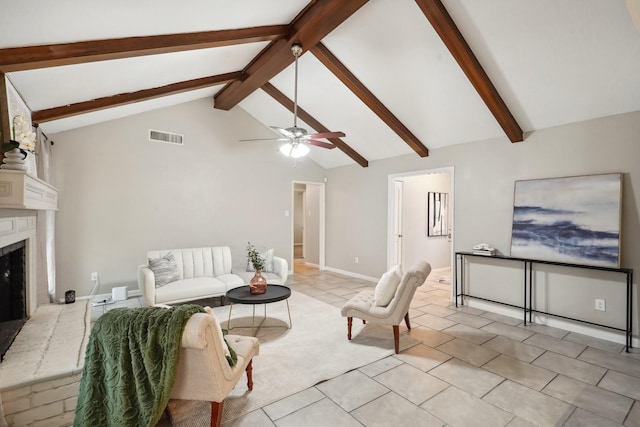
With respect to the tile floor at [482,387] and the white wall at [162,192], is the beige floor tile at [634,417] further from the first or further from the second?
the white wall at [162,192]

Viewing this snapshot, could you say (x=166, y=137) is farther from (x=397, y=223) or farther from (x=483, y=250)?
(x=483, y=250)

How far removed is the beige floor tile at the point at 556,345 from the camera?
3.20 metres

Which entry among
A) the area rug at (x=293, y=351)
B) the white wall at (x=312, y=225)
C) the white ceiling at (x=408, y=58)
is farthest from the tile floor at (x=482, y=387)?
the white wall at (x=312, y=225)

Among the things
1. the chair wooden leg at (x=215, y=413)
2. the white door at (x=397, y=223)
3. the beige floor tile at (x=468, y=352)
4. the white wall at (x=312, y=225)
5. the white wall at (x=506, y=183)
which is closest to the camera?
the chair wooden leg at (x=215, y=413)

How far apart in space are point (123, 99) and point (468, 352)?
512 centimetres

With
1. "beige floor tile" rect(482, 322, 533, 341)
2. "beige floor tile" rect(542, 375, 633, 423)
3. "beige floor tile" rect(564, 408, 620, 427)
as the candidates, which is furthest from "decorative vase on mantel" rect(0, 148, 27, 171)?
"beige floor tile" rect(482, 322, 533, 341)

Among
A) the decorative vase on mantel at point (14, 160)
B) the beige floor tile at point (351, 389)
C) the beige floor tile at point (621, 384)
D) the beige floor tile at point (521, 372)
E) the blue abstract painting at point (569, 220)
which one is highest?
the decorative vase on mantel at point (14, 160)

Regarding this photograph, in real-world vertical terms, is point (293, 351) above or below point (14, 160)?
below

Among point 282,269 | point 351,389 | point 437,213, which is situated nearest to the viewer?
point 351,389

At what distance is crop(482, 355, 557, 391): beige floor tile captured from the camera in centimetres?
259

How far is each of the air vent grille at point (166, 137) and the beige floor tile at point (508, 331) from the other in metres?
5.62

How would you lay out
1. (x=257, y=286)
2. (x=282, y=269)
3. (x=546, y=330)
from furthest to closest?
(x=282, y=269) → (x=546, y=330) → (x=257, y=286)

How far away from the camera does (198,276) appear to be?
4895mm

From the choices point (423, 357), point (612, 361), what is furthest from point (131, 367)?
point (612, 361)
